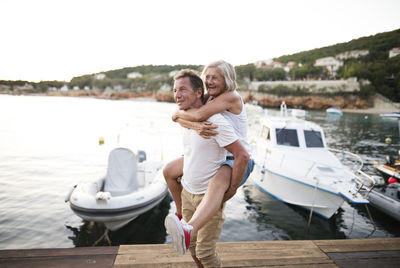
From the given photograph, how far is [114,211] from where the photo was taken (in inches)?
214

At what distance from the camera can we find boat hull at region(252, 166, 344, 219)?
6.74 metres

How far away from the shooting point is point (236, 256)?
2916 mm

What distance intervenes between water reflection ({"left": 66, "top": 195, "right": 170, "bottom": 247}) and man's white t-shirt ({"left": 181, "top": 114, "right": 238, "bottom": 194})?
499 centimetres

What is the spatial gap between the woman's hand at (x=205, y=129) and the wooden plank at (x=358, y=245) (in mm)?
2566

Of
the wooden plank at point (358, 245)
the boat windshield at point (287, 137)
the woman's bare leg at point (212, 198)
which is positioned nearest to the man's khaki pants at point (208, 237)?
the woman's bare leg at point (212, 198)

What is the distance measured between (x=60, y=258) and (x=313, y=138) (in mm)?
8247

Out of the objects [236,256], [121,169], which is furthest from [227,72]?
[121,169]

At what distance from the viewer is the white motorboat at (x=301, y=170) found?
6.67 metres

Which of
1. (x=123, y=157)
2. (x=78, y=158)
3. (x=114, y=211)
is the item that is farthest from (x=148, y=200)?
(x=78, y=158)

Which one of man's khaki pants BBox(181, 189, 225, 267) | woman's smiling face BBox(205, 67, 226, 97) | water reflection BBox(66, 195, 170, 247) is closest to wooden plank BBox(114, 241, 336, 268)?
man's khaki pants BBox(181, 189, 225, 267)

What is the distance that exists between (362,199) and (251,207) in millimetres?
3400

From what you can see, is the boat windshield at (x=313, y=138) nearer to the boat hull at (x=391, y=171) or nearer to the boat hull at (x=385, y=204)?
the boat hull at (x=385, y=204)

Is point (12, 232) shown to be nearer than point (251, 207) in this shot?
Yes

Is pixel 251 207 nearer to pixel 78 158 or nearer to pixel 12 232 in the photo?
pixel 12 232
